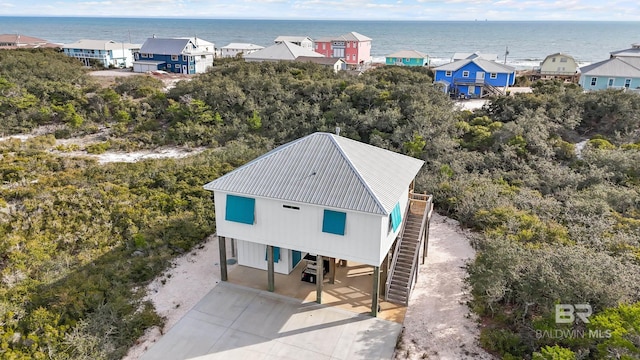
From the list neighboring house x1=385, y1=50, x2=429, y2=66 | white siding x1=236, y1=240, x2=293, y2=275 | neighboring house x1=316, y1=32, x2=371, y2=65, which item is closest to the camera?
white siding x1=236, y1=240, x2=293, y2=275

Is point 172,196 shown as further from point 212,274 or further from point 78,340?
point 78,340

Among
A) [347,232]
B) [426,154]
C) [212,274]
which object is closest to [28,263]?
[212,274]

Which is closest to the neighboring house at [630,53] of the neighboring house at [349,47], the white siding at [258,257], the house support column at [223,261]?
the neighboring house at [349,47]

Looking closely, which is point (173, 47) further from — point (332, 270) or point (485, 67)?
point (332, 270)

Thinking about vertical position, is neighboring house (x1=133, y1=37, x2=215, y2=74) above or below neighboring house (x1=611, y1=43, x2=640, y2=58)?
below

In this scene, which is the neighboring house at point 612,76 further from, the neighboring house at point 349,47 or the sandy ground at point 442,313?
the sandy ground at point 442,313

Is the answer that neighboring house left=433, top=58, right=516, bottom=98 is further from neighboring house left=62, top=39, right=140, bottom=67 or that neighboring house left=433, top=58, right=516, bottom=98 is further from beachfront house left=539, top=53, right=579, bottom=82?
neighboring house left=62, top=39, right=140, bottom=67

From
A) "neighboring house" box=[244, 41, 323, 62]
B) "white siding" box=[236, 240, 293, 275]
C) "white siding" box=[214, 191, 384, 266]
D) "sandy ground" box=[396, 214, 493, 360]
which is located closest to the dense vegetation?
"sandy ground" box=[396, 214, 493, 360]
